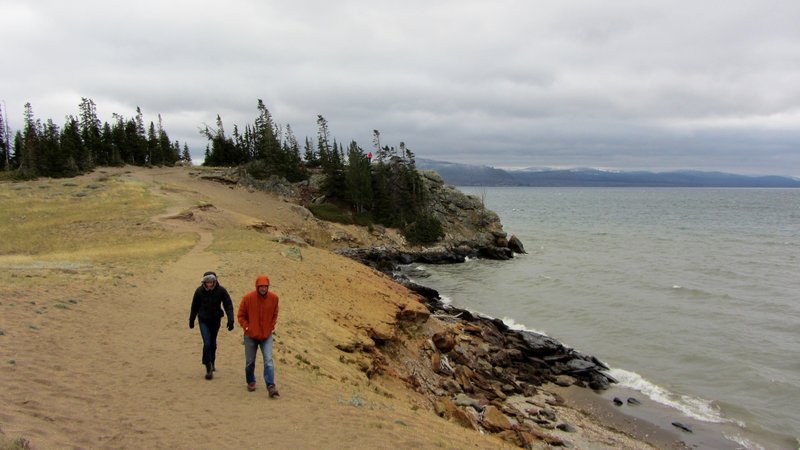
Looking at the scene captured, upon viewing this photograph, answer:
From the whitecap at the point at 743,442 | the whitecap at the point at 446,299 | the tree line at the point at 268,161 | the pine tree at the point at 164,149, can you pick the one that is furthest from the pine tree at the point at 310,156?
the whitecap at the point at 743,442

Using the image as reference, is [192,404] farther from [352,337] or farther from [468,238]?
[468,238]

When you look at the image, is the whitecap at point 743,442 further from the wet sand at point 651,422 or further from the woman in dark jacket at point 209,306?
the woman in dark jacket at point 209,306

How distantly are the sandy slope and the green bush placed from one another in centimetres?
4387

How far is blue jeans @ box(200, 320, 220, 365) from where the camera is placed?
12102 millimetres

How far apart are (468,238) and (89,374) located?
209 feet

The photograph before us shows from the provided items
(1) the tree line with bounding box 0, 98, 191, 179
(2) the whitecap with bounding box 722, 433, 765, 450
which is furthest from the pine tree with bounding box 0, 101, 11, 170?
(2) the whitecap with bounding box 722, 433, 765, 450

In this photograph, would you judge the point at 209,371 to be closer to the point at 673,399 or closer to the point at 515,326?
the point at 673,399

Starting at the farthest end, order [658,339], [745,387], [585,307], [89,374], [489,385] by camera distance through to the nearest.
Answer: [585,307] < [658,339] < [745,387] < [489,385] < [89,374]

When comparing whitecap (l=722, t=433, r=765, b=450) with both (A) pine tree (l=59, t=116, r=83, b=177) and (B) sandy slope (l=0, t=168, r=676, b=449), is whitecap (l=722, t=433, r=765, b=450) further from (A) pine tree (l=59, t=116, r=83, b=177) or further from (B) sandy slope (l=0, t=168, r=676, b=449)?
(A) pine tree (l=59, t=116, r=83, b=177)

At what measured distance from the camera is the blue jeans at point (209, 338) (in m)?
Answer: 12.1

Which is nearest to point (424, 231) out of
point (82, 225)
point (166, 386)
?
point (82, 225)

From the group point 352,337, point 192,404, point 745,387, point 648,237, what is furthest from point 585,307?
point 648,237

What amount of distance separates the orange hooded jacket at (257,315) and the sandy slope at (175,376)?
1.57m

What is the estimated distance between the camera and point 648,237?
271 feet
